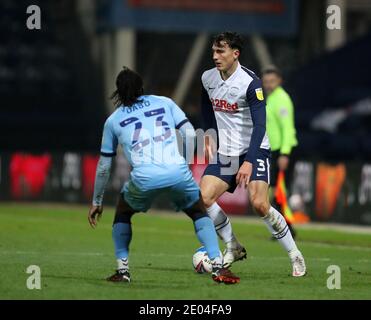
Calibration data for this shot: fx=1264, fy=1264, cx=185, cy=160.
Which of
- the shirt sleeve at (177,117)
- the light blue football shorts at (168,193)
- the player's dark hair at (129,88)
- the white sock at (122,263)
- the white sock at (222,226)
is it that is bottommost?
the white sock at (122,263)

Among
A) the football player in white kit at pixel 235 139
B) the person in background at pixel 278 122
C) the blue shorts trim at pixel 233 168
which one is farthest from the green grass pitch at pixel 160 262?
the person in background at pixel 278 122

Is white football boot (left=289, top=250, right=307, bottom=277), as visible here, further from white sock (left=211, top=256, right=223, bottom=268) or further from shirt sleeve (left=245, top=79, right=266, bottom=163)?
white sock (left=211, top=256, right=223, bottom=268)

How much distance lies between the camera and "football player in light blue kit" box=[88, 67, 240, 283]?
35.1 ft

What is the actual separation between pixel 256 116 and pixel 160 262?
244 cm

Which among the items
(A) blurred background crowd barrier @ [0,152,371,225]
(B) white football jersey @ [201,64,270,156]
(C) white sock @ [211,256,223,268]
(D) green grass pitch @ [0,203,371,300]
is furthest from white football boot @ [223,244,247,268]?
(A) blurred background crowd barrier @ [0,152,371,225]

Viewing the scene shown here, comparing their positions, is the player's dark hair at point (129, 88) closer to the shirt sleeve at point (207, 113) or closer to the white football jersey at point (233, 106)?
the white football jersey at point (233, 106)

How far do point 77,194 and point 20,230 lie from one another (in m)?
9.27

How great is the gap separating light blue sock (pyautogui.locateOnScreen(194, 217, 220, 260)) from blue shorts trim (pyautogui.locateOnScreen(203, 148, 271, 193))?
1.31 metres

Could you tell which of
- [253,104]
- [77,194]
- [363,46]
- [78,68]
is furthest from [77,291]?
[78,68]

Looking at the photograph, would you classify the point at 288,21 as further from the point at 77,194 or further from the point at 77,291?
the point at 77,291

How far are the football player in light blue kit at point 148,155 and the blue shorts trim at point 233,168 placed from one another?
4.26 ft

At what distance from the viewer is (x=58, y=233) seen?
18141mm

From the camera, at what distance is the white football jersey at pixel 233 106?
39.8 feet

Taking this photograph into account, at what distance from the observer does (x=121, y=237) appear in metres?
10.9
